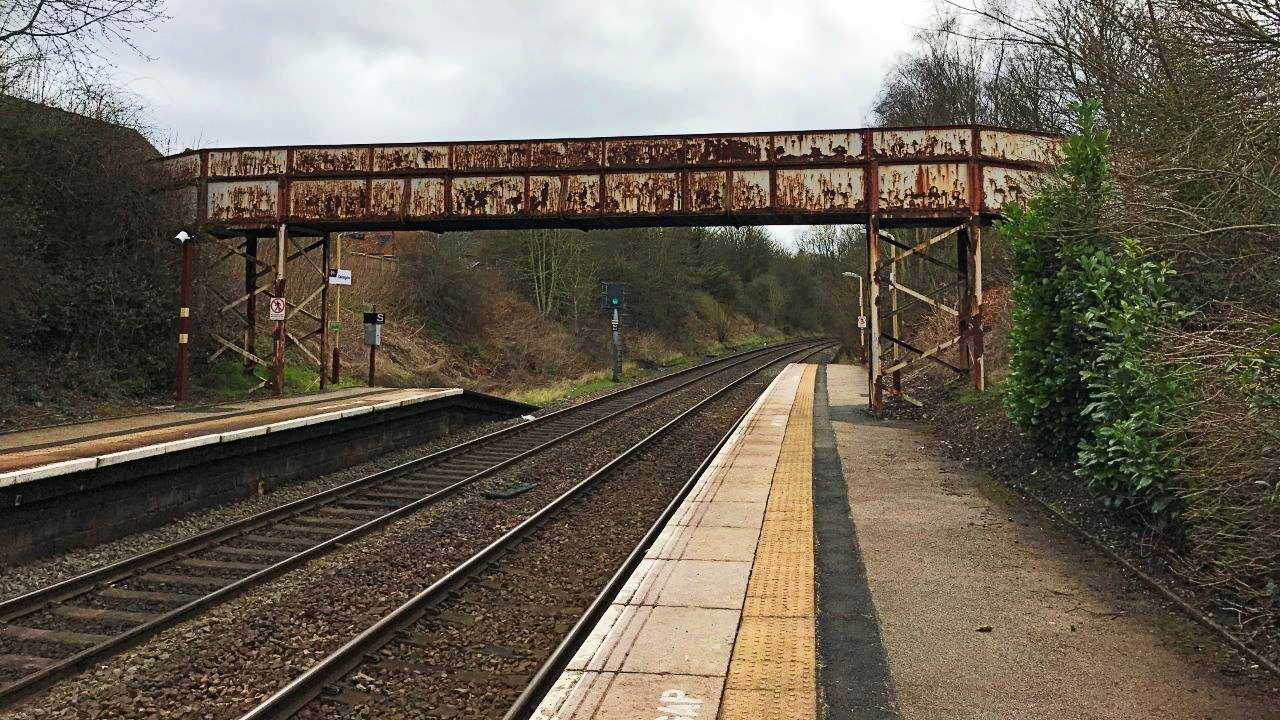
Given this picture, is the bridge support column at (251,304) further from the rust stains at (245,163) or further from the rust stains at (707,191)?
the rust stains at (707,191)

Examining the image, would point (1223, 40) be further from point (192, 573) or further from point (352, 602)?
point (192, 573)

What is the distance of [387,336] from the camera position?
28547 mm

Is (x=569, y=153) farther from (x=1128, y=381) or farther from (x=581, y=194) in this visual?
(x=1128, y=381)

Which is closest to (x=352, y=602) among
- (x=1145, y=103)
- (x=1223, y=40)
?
(x=1223, y=40)

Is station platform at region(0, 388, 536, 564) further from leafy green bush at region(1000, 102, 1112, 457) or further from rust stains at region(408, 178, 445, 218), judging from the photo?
leafy green bush at region(1000, 102, 1112, 457)

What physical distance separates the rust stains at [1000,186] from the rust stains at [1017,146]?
273 millimetres

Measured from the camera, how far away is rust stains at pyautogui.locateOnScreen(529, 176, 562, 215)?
1600 centimetres

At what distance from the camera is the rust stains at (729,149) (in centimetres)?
1568

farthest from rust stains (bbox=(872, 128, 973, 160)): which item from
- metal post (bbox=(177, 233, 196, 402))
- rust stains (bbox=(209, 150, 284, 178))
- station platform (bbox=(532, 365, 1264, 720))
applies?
metal post (bbox=(177, 233, 196, 402))

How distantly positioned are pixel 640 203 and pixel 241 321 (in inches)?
423

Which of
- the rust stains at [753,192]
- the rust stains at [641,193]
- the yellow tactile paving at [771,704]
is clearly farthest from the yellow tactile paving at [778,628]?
the rust stains at [641,193]

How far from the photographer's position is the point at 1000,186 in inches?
611

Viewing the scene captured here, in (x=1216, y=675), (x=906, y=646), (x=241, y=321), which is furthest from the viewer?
(x=241, y=321)

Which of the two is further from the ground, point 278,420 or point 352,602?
point 278,420
